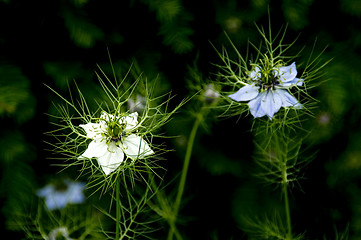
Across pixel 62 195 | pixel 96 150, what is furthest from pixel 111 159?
pixel 62 195

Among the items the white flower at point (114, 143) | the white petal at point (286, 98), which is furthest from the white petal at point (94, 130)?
the white petal at point (286, 98)

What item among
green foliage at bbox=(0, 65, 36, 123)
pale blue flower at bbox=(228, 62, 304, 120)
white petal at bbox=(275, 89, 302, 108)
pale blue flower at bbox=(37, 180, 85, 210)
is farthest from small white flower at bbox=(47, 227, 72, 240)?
white petal at bbox=(275, 89, 302, 108)

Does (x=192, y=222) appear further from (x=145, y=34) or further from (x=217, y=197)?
(x=145, y=34)

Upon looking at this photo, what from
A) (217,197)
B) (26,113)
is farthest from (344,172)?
(26,113)

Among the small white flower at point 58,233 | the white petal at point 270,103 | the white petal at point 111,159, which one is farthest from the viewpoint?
the small white flower at point 58,233

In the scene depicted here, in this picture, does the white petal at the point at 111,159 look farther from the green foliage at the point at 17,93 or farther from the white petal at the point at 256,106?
the green foliage at the point at 17,93

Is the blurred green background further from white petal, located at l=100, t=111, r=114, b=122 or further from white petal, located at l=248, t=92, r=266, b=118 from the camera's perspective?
white petal, located at l=100, t=111, r=114, b=122

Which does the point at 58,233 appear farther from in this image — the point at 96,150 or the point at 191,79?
the point at 191,79
